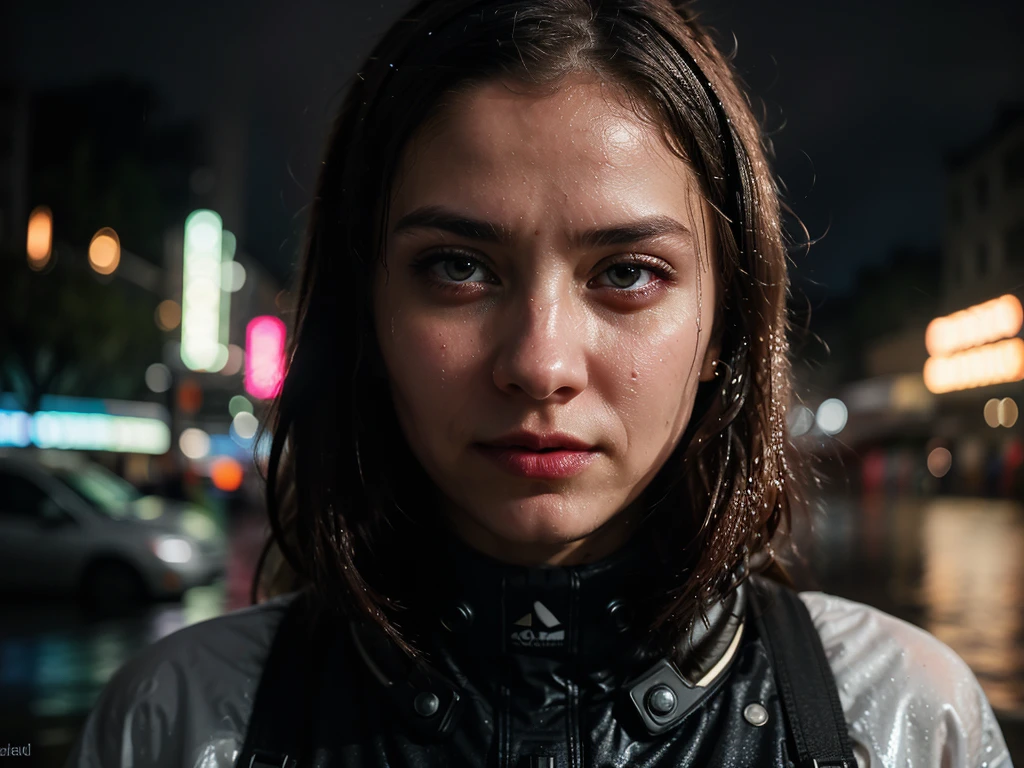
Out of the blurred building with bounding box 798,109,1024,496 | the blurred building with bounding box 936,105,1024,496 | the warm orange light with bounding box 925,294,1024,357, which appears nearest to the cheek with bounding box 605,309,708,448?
the blurred building with bounding box 936,105,1024,496

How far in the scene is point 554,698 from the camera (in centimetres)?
113

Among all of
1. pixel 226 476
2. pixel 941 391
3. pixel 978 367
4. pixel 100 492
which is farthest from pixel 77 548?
pixel 941 391

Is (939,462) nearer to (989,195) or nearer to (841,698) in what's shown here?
(989,195)

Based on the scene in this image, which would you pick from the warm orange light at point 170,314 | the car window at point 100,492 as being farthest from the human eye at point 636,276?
the warm orange light at point 170,314

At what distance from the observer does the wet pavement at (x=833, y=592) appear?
14.7 ft

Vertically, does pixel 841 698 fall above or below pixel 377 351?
below

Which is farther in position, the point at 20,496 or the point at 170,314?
the point at 170,314

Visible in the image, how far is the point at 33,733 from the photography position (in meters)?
4.12

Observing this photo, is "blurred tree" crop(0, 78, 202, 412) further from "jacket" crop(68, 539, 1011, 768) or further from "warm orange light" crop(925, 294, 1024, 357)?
"warm orange light" crop(925, 294, 1024, 357)

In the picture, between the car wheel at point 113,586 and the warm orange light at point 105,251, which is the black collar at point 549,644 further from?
the warm orange light at point 105,251

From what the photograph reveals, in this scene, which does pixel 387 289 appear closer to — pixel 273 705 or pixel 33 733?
pixel 273 705

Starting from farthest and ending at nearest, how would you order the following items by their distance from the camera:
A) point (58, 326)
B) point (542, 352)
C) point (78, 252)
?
point (78, 252) → point (58, 326) → point (542, 352)

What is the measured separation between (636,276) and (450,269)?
9.2 inches

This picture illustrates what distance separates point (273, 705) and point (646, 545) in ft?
1.76
